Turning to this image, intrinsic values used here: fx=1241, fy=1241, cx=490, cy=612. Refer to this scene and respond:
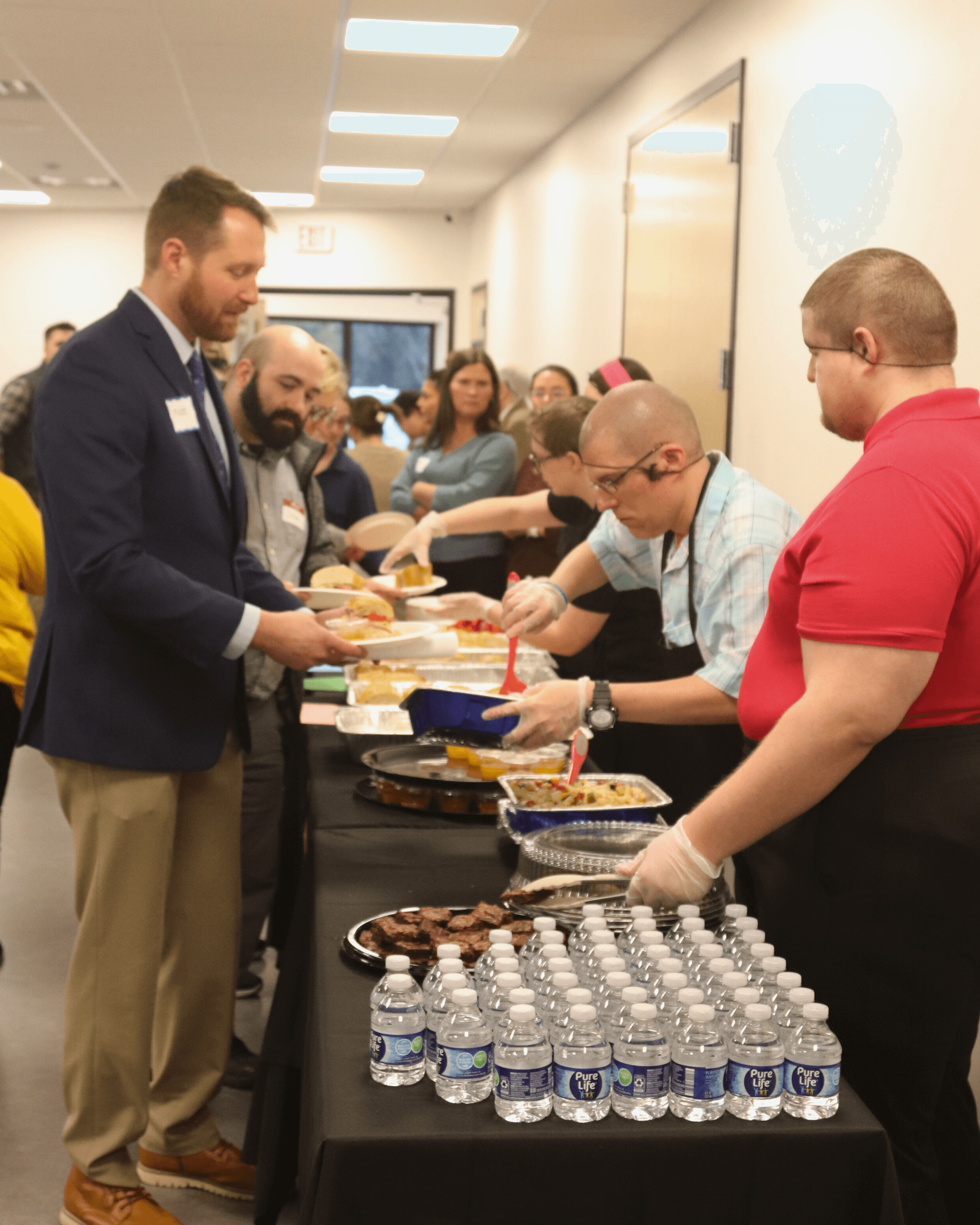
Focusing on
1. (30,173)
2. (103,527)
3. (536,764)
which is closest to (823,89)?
(536,764)

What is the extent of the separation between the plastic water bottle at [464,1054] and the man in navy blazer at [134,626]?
0.98 metres

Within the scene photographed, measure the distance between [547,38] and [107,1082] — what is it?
4.63 m

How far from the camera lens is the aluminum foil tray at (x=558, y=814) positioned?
5.90 ft

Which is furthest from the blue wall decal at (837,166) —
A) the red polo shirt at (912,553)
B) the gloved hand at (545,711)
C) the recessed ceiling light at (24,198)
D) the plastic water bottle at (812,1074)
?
the recessed ceiling light at (24,198)

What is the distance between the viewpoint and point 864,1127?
116 centimetres

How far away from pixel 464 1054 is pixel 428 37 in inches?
198

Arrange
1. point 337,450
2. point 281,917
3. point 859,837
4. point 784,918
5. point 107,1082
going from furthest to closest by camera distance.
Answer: point 337,450
point 281,917
point 107,1082
point 784,918
point 859,837

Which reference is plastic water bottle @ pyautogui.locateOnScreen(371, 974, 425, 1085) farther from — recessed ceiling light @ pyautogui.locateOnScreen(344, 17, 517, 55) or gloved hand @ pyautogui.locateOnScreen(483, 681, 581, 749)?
recessed ceiling light @ pyautogui.locateOnScreen(344, 17, 517, 55)

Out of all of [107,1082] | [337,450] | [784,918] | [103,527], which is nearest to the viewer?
[784,918]

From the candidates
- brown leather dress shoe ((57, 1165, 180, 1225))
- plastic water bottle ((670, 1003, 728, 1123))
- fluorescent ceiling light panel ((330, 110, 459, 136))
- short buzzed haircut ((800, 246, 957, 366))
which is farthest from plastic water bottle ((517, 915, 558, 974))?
fluorescent ceiling light panel ((330, 110, 459, 136))

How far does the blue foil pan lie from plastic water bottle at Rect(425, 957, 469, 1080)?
1.11 m

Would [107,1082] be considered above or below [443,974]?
below

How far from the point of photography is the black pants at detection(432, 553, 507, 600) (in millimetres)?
4840

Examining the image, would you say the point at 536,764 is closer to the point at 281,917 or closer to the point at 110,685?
the point at 110,685
